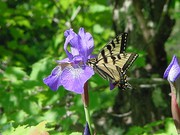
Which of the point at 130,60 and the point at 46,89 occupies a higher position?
the point at 46,89

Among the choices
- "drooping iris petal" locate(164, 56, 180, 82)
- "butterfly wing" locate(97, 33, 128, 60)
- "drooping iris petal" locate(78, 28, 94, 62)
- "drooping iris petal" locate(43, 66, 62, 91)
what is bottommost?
"drooping iris petal" locate(164, 56, 180, 82)

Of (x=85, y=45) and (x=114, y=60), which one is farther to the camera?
(x=85, y=45)

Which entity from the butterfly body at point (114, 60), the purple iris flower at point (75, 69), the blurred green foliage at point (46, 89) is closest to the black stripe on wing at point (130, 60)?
the butterfly body at point (114, 60)

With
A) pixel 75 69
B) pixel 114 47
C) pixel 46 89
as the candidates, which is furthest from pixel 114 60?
pixel 46 89

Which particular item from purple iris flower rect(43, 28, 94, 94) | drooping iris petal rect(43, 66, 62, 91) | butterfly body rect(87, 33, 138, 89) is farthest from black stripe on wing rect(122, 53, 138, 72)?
drooping iris petal rect(43, 66, 62, 91)

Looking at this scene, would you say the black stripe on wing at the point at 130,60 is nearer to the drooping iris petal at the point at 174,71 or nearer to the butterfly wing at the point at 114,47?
the butterfly wing at the point at 114,47

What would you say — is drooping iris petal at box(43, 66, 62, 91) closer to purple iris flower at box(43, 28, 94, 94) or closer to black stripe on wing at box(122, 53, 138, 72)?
purple iris flower at box(43, 28, 94, 94)

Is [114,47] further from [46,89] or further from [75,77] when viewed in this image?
[46,89]
